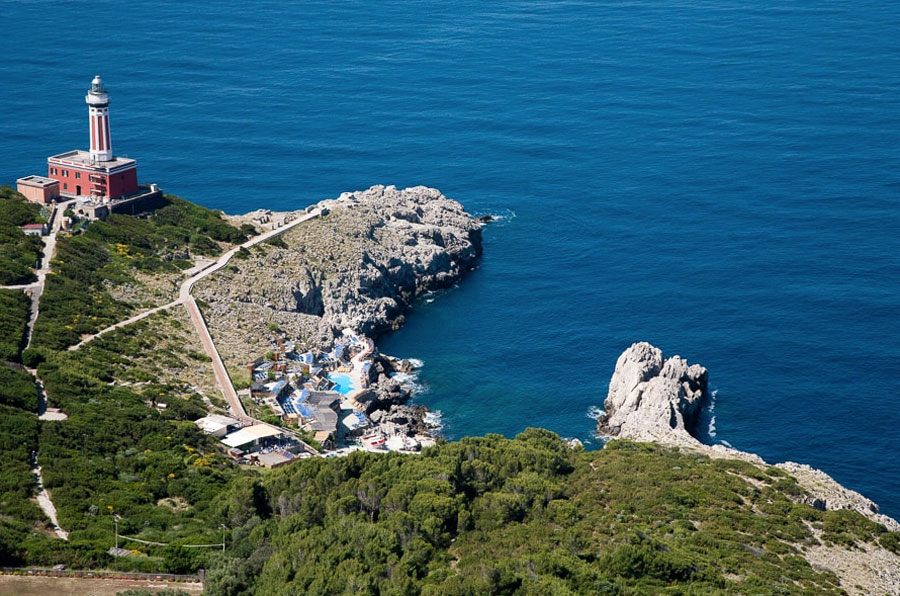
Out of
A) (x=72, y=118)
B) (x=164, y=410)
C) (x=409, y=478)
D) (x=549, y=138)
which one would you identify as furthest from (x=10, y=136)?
(x=409, y=478)

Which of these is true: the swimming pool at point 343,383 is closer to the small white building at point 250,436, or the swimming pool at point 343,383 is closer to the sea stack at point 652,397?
the small white building at point 250,436

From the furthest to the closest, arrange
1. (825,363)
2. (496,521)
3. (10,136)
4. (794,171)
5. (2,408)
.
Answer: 1. (10,136)
2. (794,171)
3. (825,363)
4. (2,408)
5. (496,521)

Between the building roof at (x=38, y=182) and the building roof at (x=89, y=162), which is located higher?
the building roof at (x=89, y=162)

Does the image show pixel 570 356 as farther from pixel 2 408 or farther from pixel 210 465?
pixel 2 408

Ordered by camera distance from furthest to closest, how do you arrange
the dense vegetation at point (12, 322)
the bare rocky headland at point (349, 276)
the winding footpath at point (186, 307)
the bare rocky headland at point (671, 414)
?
the bare rocky headland at point (349, 276), the winding footpath at point (186, 307), the dense vegetation at point (12, 322), the bare rocky headland at point (671, 414)

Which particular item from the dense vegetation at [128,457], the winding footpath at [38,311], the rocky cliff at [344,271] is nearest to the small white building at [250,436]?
the dense vegetation at [128,457]

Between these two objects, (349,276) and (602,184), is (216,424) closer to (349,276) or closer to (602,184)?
(349,276)

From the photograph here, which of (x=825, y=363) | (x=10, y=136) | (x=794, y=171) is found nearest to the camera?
(x=825, y=363)
